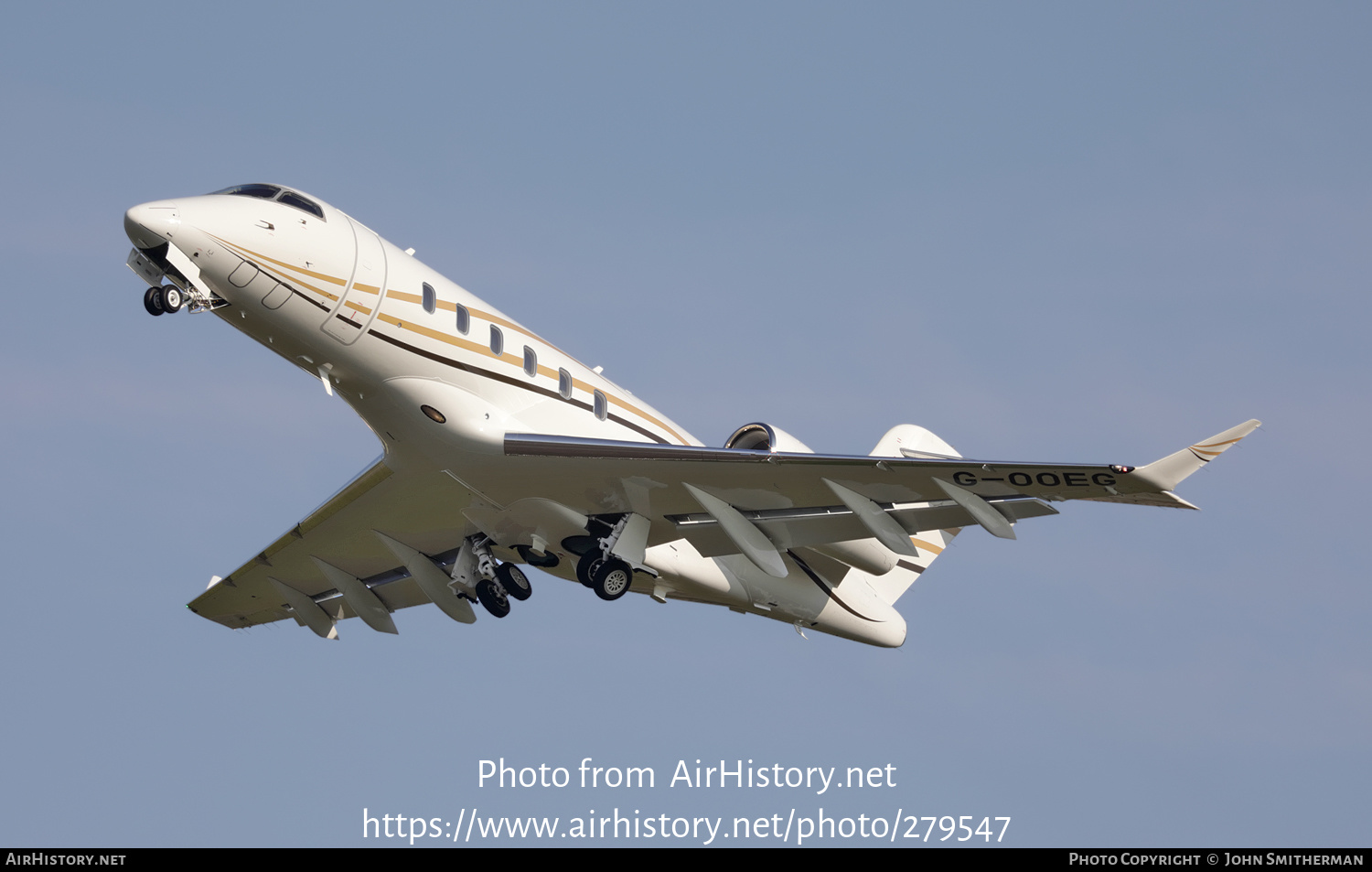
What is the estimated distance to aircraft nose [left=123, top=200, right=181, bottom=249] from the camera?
1579cm

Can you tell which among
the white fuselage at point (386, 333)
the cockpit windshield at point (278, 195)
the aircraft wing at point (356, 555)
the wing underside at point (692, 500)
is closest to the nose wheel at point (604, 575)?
the wing underside at point (692, 500)

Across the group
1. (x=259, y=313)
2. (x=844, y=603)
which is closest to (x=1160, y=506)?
(x=844, y=603)

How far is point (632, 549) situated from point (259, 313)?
18.5ft

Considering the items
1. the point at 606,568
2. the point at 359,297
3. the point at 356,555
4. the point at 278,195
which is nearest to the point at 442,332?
the point at 359,297

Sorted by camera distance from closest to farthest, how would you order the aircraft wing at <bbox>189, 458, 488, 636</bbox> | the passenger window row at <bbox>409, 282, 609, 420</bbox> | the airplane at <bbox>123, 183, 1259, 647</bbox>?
the airplane at <bbox>123, 183, 1259, 647</bbox>, the passenger window row at <bbox>409, 282, 609, 420</bbox>, the aircraft wing at <bbox>189, 458, 488, 636</bbox>

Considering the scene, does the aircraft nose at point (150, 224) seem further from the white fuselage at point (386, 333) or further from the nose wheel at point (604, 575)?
the nose wheel at point (604, 575)

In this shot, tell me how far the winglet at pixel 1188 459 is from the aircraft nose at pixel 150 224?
1091cm

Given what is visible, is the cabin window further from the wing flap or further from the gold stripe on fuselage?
the wing flap

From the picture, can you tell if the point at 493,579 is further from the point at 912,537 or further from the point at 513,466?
the point at 912,537

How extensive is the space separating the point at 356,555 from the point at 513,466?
5249 millimetres

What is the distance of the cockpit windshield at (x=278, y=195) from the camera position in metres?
16.9

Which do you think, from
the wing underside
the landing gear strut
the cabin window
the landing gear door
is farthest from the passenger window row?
the landing gear strut

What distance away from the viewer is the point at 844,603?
884 inches

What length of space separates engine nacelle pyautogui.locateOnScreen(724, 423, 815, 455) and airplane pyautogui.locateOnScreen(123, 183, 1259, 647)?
0.03 meters
